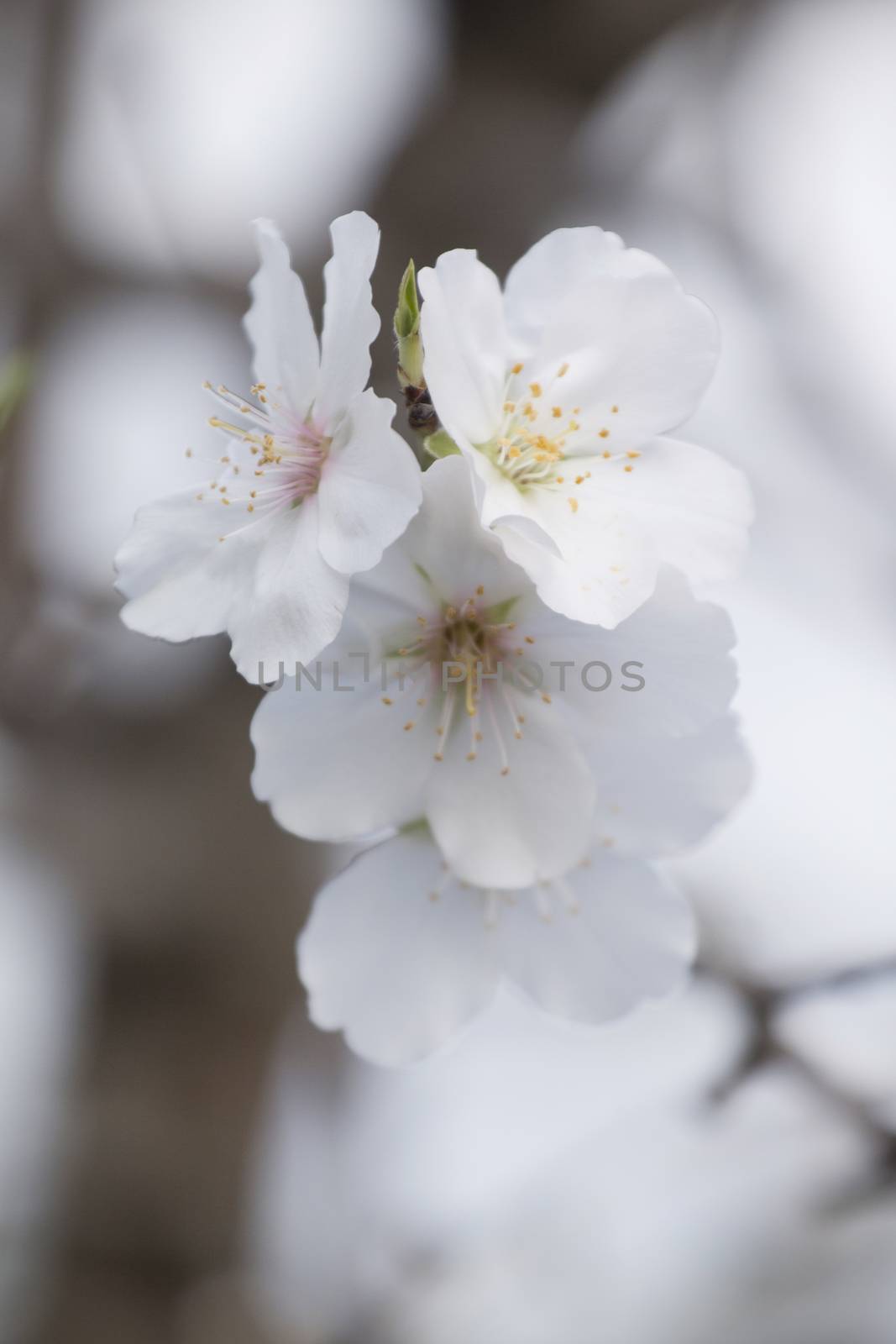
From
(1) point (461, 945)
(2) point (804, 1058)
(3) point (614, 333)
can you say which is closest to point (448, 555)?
(3) point (614, 333)

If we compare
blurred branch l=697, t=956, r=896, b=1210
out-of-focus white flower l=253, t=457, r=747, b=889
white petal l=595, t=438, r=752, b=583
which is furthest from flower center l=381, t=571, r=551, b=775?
blurred branch l=697, t=956, r=896, b=1210

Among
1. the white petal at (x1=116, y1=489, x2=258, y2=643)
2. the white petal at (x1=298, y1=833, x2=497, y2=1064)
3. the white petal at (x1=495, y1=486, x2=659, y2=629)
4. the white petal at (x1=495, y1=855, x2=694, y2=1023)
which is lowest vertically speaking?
the white petal at (x1=298, y1=833, x2=497, y2=1064)

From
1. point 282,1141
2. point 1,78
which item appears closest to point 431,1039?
point 282,1141

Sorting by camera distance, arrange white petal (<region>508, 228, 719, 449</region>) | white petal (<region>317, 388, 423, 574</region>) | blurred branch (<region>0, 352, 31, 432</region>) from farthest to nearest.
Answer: blurred branch (<region>0, 352, 31, 432</region>) < white petal (<region>508, 228, 719, 449</region>) < white petal (<region>317, 388, 423, 574</region>)

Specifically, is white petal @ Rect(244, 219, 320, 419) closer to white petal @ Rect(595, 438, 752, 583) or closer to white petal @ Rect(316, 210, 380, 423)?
white petal @ Rect(316, 210, 380, 423)

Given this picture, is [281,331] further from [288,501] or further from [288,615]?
[288,615]

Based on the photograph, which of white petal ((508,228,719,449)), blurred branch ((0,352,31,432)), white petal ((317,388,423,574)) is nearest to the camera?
white petal ((317,388,423,574))

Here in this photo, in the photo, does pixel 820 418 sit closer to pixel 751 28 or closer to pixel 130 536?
pixel 751 28
